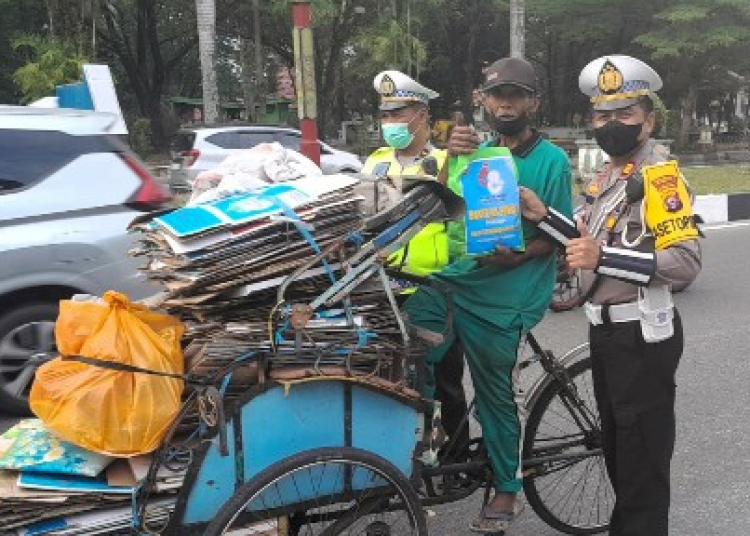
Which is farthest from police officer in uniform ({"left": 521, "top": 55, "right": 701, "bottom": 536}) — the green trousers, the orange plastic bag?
the orange plastic bag

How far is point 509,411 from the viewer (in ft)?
9.50

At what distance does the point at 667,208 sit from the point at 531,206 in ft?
1.52

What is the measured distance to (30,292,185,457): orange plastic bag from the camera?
7.11 ft

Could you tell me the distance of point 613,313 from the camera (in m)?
2.46

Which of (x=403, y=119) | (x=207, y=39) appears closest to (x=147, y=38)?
(x=207, y=39)

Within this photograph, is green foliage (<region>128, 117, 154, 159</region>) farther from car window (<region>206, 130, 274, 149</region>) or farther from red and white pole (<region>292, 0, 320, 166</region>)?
red and white pole (<region>292, 0, 320, 166</region>)

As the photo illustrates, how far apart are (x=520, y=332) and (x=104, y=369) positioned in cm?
143

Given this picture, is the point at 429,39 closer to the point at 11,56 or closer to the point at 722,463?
the point at 11,56

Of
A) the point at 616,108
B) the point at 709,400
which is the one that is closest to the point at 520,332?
the point at 616,108

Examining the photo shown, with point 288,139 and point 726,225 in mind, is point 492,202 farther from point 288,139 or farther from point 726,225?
point 288,139

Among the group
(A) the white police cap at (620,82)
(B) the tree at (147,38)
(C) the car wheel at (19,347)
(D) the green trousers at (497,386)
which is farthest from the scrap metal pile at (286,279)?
(B) the tree at (147,38)

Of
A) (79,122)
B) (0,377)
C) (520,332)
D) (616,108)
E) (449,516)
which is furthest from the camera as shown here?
(79,122)

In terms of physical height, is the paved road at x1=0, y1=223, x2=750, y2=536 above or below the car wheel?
below

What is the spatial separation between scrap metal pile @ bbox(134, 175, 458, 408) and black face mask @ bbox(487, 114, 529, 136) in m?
0.54
